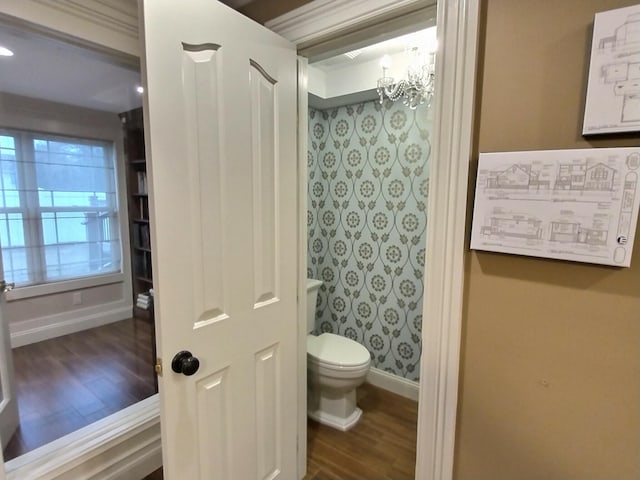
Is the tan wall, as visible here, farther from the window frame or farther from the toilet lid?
the window frame

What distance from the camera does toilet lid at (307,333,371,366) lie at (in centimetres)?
193

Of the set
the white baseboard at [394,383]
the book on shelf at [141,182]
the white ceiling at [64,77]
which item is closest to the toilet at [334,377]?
the white baseboard at [394,383]

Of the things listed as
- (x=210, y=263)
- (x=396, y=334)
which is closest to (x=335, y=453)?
(x=396, y=334)

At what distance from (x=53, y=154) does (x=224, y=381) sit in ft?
11.3

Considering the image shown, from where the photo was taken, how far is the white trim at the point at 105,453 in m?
1.33

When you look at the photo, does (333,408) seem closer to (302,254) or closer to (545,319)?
(302,254)

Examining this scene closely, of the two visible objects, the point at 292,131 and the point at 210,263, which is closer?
the point at 210,263

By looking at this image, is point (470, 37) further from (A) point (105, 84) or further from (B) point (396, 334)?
(A) point (105, 84)

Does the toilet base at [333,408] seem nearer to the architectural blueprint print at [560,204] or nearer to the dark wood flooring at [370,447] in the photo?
the dark wood flooring at [370,447]

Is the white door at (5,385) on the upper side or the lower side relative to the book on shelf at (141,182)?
lower

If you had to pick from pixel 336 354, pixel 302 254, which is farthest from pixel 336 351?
pixel 302 254

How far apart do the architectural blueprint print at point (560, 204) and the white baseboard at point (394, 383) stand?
167cm

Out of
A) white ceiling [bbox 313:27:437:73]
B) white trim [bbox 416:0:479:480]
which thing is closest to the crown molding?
white ceiling [bbox 313:27:437:73]

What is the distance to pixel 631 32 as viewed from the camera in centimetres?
75
